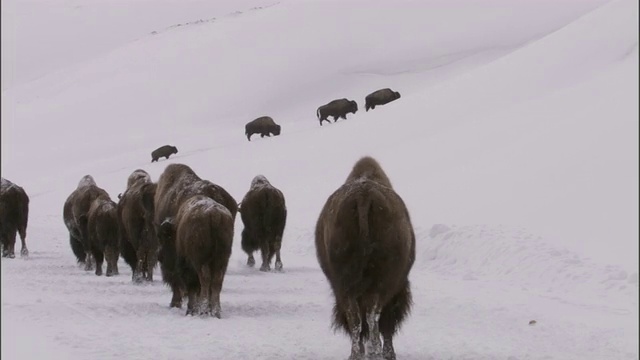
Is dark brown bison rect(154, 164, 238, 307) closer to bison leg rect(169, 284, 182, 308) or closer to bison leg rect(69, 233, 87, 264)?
bison leg rect(169, 284, 182, 308)

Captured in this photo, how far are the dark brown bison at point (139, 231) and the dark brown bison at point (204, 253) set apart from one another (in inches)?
134

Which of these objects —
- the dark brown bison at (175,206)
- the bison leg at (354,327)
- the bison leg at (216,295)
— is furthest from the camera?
the dark brown bison at (175,206)

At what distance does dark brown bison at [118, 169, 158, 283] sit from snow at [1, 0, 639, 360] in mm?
649

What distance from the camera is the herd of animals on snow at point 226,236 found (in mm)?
7949

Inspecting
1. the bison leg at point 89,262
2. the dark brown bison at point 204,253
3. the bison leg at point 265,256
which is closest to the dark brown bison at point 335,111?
the bison leg at point 265,256

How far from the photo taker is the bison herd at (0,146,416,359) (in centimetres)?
795

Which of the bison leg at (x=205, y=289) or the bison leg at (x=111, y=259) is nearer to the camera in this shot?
the bison leg at (x=205, y=289)

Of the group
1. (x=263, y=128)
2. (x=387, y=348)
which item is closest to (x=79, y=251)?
(x=387, y=348)

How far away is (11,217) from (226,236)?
8.65 m

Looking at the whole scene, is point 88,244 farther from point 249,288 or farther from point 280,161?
point 280,161

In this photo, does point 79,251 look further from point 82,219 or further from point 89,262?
point 89,262

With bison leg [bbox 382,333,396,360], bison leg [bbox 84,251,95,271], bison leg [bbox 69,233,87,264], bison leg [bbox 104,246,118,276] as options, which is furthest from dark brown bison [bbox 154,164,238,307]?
bison leg [bbox 69,233,87,264]

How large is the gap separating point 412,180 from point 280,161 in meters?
9.65

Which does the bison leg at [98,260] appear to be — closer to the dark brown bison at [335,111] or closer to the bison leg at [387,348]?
the bison leg at [387,348]
